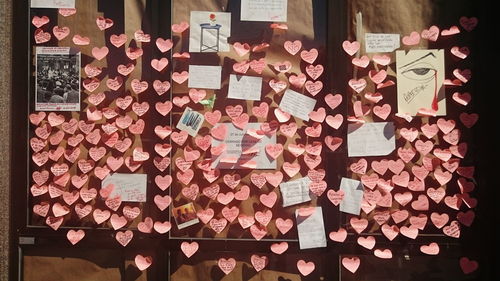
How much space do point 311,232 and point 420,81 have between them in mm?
1249

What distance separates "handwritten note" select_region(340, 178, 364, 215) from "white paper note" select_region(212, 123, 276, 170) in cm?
49

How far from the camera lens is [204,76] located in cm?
290

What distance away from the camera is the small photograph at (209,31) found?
2.91 m

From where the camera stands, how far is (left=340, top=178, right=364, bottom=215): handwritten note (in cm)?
283

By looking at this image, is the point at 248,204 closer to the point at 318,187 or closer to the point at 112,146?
the point at 318,187

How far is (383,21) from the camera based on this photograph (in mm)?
2863

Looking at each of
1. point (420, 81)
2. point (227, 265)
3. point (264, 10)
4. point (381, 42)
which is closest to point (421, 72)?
point (420, 81)

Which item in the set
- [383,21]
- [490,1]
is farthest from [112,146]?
[490,1]

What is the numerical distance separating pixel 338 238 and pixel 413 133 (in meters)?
0.86

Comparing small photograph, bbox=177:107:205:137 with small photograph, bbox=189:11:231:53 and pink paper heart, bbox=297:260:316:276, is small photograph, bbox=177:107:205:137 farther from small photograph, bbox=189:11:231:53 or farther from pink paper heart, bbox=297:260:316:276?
pink paper heart, bbox=297:260:316:276

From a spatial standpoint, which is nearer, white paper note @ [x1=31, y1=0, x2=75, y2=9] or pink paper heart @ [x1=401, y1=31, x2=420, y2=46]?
pink paper heart @ [x1=401, y1=31, x2=420, y2=46]

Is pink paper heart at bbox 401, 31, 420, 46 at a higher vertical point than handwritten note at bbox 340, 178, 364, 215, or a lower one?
higher

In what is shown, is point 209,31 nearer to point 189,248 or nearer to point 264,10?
point 264,10

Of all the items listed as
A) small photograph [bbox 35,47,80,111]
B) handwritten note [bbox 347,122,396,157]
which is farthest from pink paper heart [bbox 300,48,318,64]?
small photograph [bbox 35,47,80,111]
